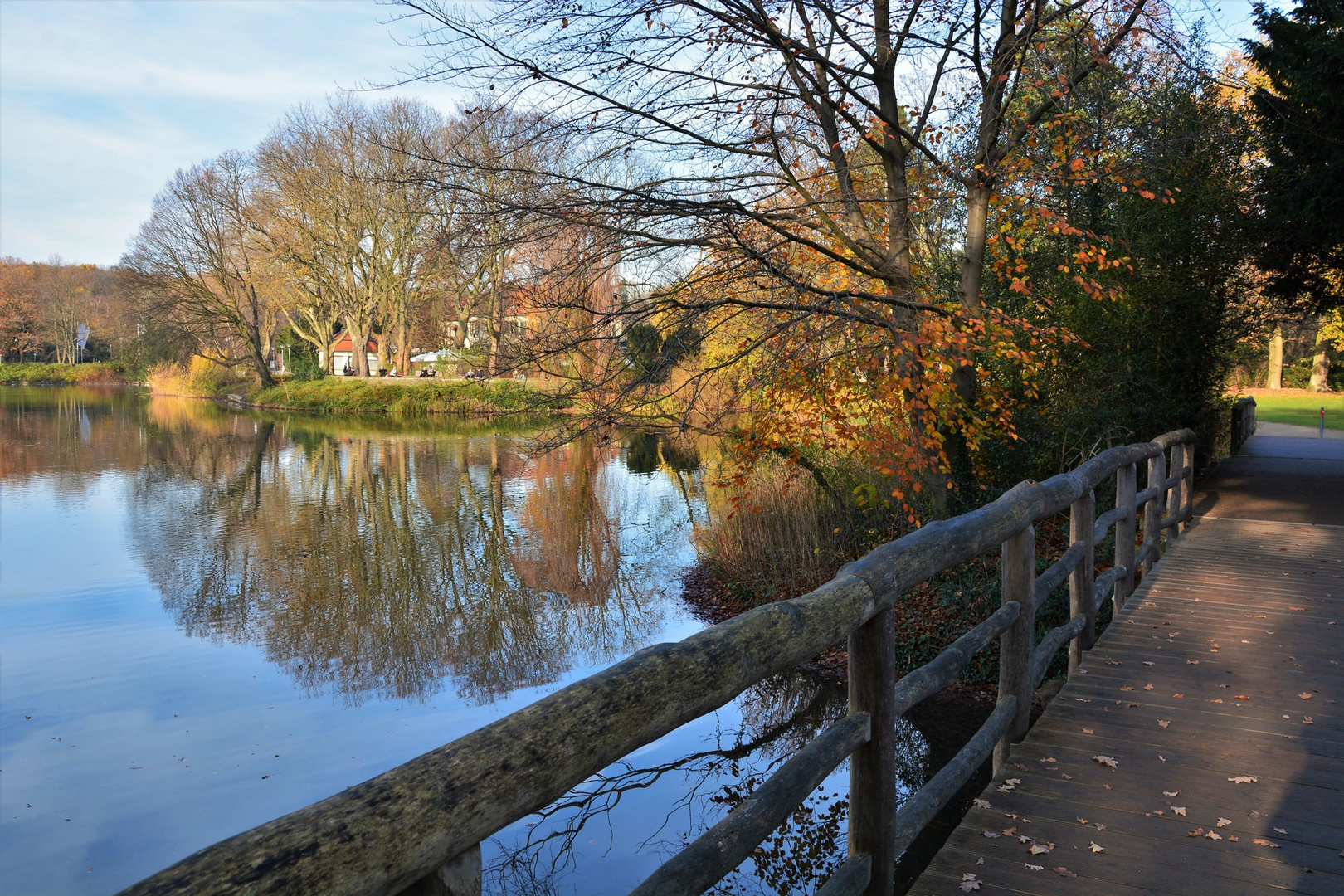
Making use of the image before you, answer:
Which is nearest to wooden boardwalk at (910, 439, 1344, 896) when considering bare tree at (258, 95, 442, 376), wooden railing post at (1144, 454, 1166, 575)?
wooden railing post at (1144, 454, 1166, 575)

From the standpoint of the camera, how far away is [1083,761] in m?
4.03

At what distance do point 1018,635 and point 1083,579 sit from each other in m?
1.50

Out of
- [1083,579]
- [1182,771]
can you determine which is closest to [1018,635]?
[1182,771]

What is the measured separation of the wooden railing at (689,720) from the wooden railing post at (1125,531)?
2120mm

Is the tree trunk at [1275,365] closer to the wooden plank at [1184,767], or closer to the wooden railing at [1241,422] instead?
the wooden railing at [1241,422]

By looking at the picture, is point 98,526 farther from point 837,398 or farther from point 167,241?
point 167,241

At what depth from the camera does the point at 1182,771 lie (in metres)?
3.91

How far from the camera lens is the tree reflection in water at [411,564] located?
9883mm

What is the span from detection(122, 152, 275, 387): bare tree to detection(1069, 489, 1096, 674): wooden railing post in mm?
41833

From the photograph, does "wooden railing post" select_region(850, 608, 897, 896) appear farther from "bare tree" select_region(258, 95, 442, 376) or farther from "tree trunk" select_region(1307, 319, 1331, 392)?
"tree trunk" select_region(1307, 319, 1331, 392)

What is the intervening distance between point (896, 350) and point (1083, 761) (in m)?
4.37

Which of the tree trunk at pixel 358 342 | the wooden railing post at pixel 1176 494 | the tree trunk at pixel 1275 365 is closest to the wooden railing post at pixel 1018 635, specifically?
the wooden railing post at pixel 1176 494

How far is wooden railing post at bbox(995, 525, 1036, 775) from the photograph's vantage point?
4277 millimetres

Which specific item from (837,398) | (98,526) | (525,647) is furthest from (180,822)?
(98,526)
